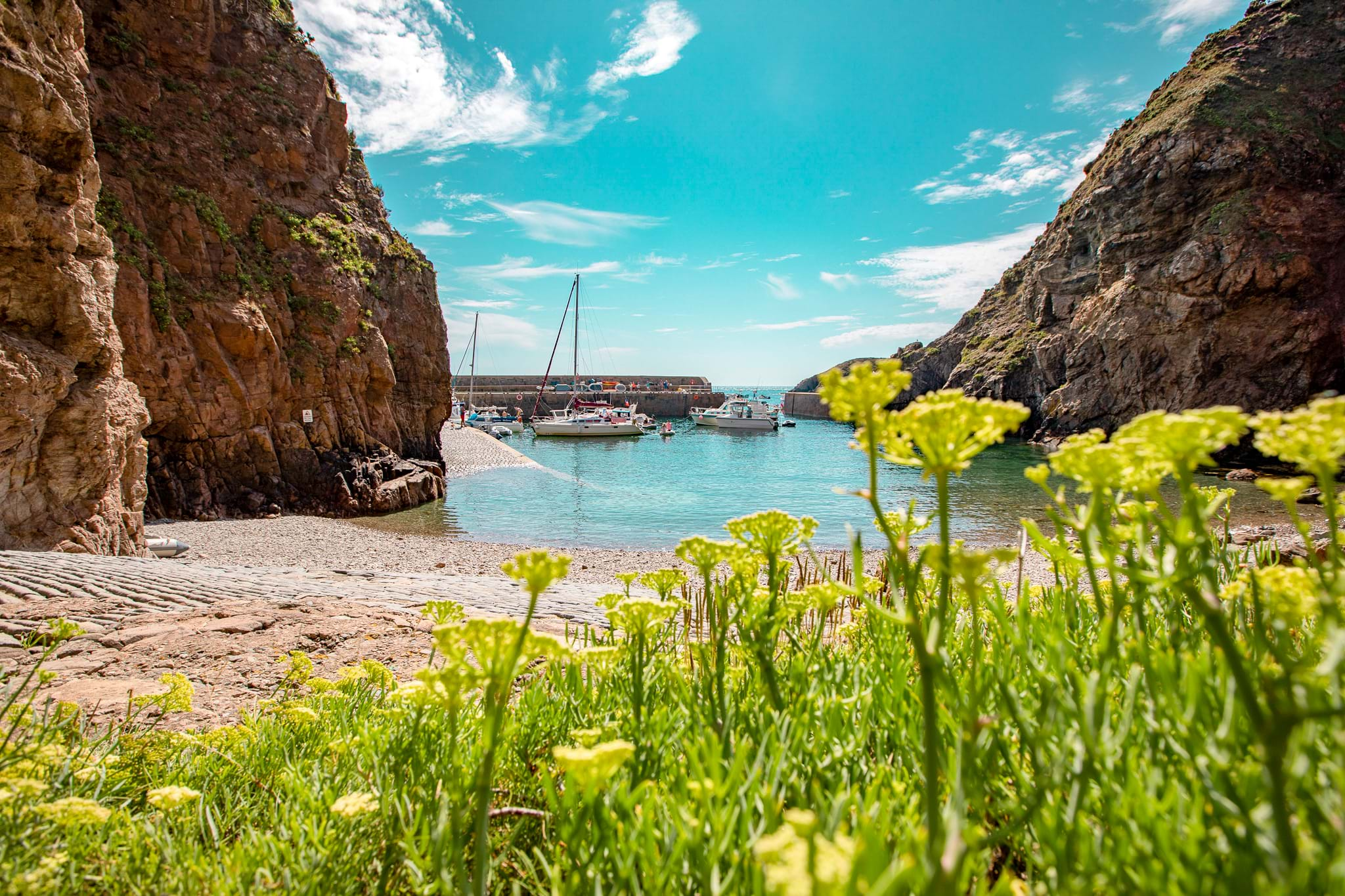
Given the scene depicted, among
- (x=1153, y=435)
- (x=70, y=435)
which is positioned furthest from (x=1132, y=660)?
(x=70, y=435)

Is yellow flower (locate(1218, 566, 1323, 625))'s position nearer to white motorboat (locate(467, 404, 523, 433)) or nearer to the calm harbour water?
the calm harbour water

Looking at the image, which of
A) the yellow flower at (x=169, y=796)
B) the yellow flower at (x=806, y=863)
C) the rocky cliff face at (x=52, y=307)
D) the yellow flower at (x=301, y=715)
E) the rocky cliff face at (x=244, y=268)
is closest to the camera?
the yellow flower at (x=806, y=863)

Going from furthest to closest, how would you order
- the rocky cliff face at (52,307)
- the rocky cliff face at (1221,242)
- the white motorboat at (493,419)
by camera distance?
1. the white motorboat at (493,419)
2. the rocky cliff face at (1221,242)
3. the rocky cliff face at (52,307)

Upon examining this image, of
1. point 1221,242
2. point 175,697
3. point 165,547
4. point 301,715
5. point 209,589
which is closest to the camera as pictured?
point 301,715

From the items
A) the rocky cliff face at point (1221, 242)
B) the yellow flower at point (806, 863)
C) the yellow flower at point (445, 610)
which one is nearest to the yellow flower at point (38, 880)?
the yellow flower at point (445, 610)

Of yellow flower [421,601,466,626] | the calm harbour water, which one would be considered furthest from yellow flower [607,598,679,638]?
the calm harbour water

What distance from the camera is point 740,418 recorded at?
6412 centimetres

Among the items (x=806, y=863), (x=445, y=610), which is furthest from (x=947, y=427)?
(x=445, y=610)

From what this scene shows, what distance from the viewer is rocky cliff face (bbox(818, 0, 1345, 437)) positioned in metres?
30.8

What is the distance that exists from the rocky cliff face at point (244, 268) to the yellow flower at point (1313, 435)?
19.8 m

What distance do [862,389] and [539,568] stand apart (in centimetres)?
60

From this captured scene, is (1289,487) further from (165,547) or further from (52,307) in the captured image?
(165,547)

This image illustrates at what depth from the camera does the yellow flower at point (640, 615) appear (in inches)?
64.7

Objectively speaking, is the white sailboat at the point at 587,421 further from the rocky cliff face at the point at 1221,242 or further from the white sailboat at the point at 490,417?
the rocky cliff face at the point at 1221,242
